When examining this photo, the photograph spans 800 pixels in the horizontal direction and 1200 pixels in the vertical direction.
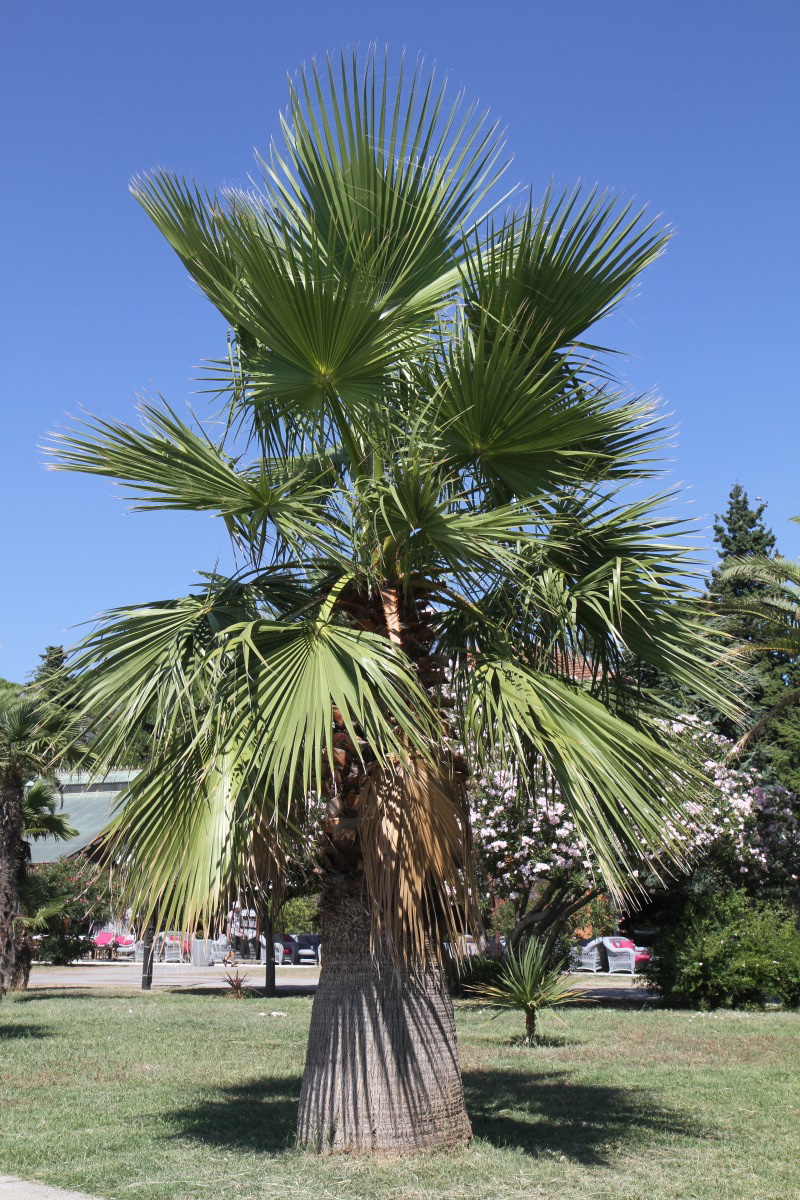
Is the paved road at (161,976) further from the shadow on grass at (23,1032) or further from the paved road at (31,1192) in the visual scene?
the paved road at (31,1192)

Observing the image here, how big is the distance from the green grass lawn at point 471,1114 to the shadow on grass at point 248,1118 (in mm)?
27

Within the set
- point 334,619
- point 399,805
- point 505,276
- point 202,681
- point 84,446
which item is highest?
point 505,276

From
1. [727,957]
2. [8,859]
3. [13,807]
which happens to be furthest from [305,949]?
[727,957]

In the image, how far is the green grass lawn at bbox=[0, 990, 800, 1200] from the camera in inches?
235

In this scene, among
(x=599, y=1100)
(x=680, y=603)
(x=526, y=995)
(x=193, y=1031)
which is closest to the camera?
(x=680, y=603)

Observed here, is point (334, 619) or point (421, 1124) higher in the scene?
point (334, 619)

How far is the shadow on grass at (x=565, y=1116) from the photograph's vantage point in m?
7.10

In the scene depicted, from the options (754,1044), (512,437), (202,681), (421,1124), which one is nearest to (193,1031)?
(754,1044)

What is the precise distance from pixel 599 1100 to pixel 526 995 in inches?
120

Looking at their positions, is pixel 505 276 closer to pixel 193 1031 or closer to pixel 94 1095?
pixel 94 1095

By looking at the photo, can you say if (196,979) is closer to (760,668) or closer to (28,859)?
(28,859)

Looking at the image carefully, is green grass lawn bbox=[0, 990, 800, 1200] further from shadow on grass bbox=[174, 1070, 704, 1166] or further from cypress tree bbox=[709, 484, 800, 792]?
cypress tree bbox=[709, 484, 800, 792]

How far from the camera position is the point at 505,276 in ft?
20.4

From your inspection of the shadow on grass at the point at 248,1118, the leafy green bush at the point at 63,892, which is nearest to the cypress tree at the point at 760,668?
the shadow on grass at the point at 248,1118
